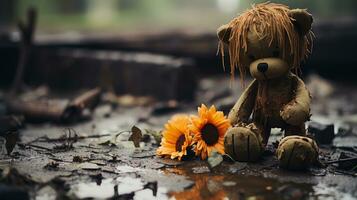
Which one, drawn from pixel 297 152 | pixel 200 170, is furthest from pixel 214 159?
pixel 297 152

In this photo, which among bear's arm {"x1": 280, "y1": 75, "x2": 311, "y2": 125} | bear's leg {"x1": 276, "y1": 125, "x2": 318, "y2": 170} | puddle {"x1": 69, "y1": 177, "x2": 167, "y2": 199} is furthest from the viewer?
bear's arm {"x1": 280, "y1": 75, "x2": 311, "y2": 125}

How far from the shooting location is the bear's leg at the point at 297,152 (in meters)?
3.22

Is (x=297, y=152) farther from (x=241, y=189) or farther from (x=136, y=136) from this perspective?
(x=136, y=136)

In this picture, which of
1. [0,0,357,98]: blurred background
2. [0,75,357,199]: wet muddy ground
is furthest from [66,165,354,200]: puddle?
[0,0,357,98]: blurred background

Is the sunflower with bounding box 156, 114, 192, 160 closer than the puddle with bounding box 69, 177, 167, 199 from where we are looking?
No

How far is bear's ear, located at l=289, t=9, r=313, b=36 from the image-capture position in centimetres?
346

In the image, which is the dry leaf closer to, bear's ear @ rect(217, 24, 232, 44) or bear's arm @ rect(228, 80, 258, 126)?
bear's arm @ rect(228, 80, 258, 126)

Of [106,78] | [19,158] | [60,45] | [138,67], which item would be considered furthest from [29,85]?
[19,158]

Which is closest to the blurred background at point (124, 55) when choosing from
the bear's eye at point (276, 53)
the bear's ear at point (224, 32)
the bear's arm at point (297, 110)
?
the bear's ear at point (224, 32)

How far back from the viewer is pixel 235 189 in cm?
307

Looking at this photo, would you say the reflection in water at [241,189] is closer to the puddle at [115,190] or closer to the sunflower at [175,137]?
the puddle at [115,190]

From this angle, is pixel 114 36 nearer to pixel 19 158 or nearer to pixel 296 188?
pixel 19 158

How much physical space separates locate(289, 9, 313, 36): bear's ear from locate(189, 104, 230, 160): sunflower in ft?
2.47

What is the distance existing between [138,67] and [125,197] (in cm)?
375
